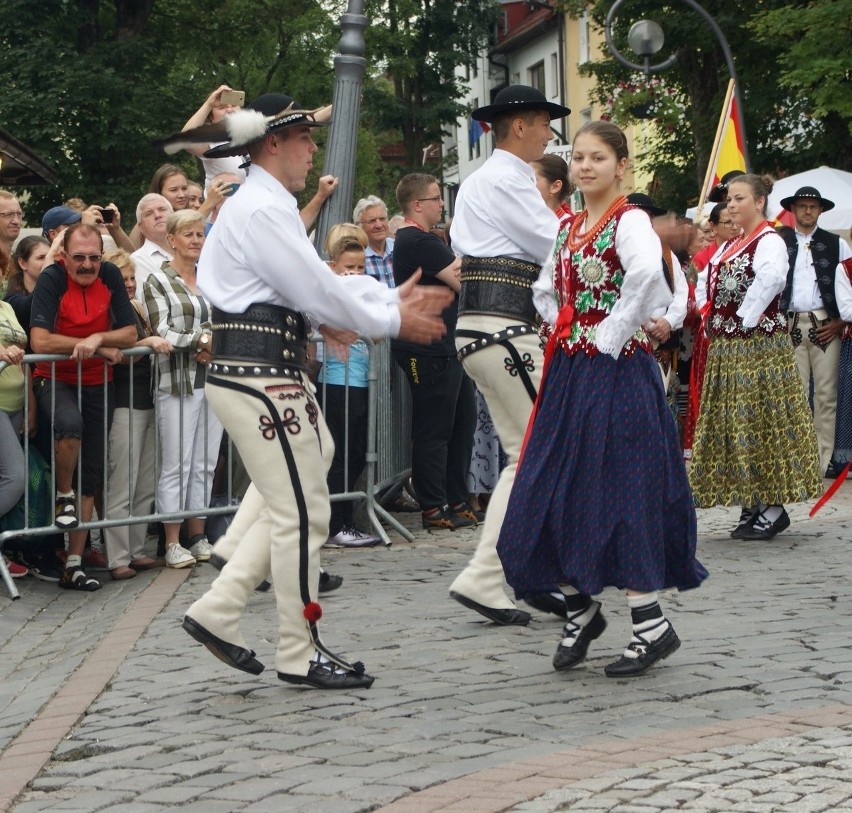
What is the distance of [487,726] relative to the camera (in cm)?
515

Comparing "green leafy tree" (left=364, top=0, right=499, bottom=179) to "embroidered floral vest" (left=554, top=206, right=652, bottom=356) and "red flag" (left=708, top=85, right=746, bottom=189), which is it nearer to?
"red flag" (left=708, top=85, right=746, bottom=189)

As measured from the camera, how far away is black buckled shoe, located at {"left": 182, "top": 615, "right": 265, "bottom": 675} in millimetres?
5734

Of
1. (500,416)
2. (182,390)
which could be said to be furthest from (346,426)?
(500,416)

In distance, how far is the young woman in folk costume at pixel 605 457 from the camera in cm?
580

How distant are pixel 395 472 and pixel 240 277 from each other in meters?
5.25

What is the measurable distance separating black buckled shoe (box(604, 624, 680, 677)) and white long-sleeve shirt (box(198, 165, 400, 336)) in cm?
144

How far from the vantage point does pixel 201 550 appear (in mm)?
9289

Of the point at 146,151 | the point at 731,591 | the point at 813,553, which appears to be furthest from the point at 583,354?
the point at 146,151

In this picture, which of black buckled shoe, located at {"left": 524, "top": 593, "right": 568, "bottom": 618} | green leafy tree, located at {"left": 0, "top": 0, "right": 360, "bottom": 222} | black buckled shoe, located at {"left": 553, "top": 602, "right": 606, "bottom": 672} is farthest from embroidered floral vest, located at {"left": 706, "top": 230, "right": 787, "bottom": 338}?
→ green leafy tree, located at {"left": 0, "top": 0, "right": 360, "bottom": 222}

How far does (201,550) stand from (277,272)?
402 cm

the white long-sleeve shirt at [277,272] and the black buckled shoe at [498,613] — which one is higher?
the white long-sleeve shirt at [277,272]

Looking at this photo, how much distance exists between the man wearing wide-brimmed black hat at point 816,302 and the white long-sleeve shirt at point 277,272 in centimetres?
763

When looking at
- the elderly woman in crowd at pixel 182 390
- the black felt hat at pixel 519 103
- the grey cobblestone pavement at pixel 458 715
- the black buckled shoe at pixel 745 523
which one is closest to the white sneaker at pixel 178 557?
the elderly woman in crowd at pixel 182 390

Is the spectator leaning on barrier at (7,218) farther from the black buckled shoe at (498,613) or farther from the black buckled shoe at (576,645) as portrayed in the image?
the black buckled shoe at (576,645)
